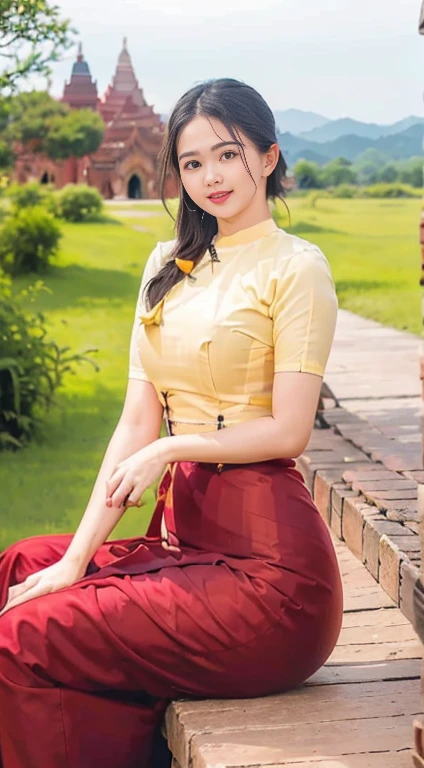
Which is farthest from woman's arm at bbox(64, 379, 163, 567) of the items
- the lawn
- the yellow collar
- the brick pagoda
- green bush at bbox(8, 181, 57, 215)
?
the brick pagoda

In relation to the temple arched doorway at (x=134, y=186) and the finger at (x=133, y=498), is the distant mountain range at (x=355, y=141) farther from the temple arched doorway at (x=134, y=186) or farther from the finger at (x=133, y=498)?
the finger at (x=133, y=498)

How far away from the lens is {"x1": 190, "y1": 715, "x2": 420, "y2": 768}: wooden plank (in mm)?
2193

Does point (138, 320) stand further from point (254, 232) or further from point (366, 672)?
point (366, 672)

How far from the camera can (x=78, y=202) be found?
18109 mm

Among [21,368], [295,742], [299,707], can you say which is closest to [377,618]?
[299,707]

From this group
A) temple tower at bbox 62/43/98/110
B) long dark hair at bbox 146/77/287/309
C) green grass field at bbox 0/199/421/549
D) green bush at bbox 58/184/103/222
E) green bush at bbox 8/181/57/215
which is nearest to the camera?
long dark hair at bbox 146/77/287/309

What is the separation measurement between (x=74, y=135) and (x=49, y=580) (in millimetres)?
16628

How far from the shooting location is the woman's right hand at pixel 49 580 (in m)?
2.41

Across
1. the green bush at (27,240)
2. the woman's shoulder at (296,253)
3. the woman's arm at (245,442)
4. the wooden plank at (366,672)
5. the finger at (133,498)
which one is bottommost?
the green bush at (27,240)

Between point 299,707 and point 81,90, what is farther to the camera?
point 81,90

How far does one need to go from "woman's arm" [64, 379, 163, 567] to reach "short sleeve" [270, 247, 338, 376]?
35cm

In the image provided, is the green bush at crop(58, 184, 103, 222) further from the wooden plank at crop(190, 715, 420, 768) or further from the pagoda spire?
the wooden plank at crop(190, 715, 420, 768)

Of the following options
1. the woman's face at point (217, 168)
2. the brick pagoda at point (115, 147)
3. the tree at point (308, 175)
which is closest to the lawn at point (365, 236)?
the tree at point (308, 175)

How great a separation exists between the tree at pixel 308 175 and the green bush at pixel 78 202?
3.43 m
